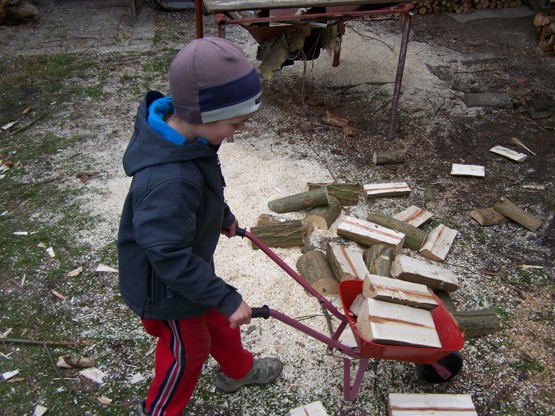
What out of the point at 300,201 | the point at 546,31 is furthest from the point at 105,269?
the point at 546,31

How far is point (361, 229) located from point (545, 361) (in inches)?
53.7

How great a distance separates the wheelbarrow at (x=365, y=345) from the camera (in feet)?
6.80

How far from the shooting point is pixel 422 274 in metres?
2.85

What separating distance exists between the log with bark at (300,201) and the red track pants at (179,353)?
159 centimetres

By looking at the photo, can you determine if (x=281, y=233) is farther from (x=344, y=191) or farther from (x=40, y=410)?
(x=40, y=410)

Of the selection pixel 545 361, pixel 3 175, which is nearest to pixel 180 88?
pixel 545 361

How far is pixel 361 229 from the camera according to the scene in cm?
345

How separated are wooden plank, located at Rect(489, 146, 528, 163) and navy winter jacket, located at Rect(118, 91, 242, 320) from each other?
3474 mm

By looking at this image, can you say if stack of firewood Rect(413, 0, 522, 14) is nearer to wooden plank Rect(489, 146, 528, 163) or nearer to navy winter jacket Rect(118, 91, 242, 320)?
wooden plank Rect(489, 146, 528, 163)

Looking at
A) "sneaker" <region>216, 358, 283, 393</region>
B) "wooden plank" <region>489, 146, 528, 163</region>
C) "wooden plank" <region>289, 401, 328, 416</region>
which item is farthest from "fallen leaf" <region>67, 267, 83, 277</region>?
"wooden plank" <region>489, 146, 528, 163</region>

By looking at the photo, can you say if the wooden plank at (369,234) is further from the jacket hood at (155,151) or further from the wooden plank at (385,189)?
Answer: the jacket hood at (155,151)

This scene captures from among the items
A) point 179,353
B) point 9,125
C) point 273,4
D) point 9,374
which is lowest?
point 9,374

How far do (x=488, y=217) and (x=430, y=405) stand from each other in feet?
5.87

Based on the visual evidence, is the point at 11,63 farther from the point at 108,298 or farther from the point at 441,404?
the point at 441,404
